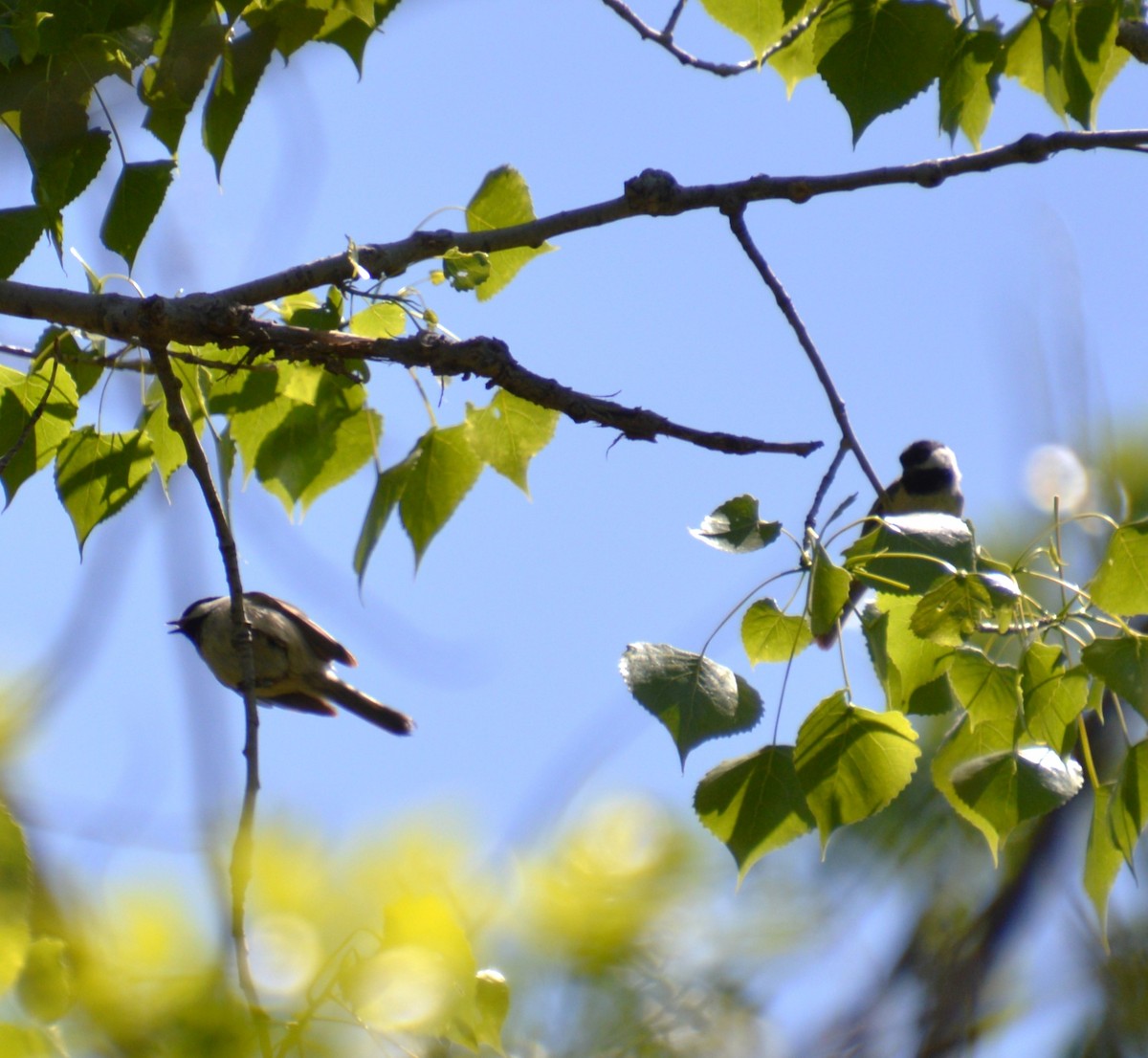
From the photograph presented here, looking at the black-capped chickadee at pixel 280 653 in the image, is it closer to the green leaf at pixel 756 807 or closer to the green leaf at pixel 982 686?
the green leaf at pixel 756 807

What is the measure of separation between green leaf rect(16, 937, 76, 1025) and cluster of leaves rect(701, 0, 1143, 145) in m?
1.57

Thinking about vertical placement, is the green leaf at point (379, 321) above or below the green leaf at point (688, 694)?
above

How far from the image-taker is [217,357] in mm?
2322

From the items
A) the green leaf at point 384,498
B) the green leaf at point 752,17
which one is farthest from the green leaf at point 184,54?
the green leaf at point 752,17

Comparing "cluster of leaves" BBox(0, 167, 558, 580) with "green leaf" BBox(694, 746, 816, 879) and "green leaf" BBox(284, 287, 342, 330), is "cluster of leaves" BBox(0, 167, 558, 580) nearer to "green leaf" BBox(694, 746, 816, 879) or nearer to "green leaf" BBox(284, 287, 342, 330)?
"green leaf" BBox(284, 287, 342, 330)

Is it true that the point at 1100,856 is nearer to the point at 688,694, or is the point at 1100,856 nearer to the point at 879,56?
the point at 688,694

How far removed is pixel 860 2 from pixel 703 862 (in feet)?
4.41

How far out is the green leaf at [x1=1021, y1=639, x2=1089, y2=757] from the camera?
1694 mm

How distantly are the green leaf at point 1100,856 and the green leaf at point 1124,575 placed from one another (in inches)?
9.6

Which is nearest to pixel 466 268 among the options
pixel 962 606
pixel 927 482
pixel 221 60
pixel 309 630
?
pixel 221 60

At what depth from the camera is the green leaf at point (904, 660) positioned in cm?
179

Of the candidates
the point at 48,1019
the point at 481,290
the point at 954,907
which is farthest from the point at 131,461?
the point at 954,907

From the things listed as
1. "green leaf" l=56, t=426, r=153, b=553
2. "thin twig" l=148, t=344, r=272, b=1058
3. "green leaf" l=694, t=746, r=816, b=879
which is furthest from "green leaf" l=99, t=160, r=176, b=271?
"green leaf" l=694, t=746, r=816, b=879

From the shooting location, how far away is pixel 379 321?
230 cm
